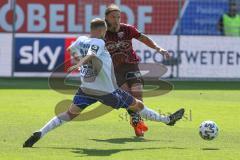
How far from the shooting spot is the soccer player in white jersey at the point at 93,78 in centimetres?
1046

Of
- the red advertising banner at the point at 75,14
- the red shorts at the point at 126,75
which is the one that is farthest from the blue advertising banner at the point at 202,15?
the red shorts at the point at 126,75

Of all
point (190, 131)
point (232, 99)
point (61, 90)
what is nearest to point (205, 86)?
point (232, 99)

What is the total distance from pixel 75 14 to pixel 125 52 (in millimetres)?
14875

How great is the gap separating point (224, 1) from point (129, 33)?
15563mm

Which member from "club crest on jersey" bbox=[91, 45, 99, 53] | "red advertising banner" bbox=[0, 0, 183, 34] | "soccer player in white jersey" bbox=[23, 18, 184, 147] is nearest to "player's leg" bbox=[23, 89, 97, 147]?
"soccer player in white jersey" bbox=[23, 18, 184, 147]

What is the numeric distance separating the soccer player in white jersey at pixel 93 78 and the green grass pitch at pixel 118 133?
38 cm

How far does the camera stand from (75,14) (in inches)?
1064

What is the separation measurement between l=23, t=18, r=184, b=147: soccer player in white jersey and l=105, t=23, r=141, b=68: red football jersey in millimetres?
1306

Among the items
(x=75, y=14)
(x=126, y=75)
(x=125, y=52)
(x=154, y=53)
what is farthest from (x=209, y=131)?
(x=75, y=14)

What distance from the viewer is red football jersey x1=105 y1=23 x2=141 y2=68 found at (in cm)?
1216

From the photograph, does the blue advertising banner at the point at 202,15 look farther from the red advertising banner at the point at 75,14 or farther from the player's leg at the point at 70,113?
the player's leg at the point at 70,113

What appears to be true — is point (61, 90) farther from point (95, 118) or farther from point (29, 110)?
point (95, 118)

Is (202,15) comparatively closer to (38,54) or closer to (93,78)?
(38,54)

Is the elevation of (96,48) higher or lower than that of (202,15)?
higher
